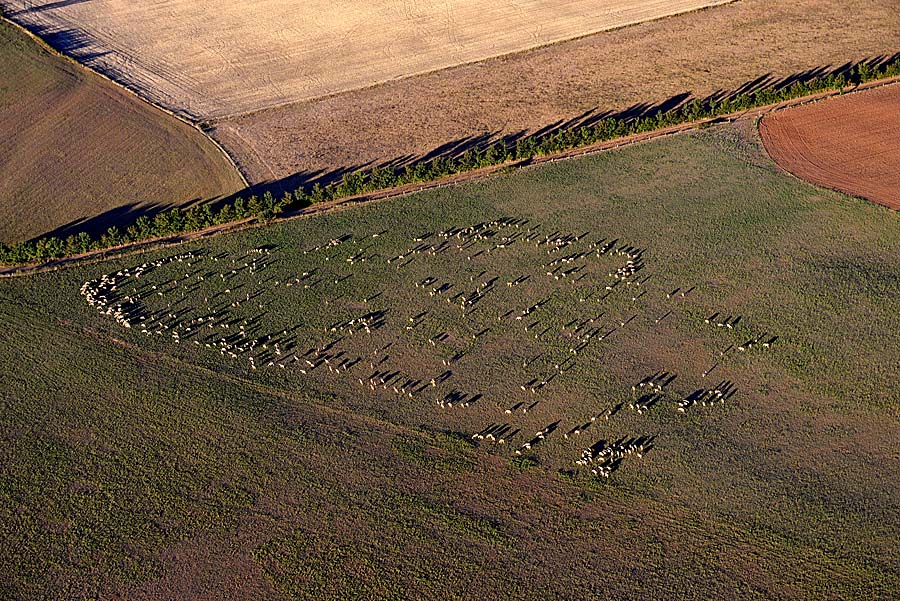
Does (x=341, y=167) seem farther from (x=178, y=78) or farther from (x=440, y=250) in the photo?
(x=178, y=78)

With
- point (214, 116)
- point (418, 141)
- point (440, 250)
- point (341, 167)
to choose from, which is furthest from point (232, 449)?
point (214, 116)

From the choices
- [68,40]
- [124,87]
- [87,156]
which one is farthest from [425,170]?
[68,40]

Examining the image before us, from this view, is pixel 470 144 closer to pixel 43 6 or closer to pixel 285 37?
pixel 285 37

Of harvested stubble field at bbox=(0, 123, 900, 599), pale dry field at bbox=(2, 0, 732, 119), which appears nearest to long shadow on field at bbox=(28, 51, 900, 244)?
harvested stubble field at bbox=(0, 123, 900, 599)

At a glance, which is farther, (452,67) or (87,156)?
(452,67)

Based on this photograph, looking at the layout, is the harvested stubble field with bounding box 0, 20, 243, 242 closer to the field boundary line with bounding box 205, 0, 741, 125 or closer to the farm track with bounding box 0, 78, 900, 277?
the farm track with bounding box 0, 78, 900, 277

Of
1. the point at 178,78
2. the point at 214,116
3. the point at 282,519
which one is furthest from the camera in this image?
the point at 178,78
